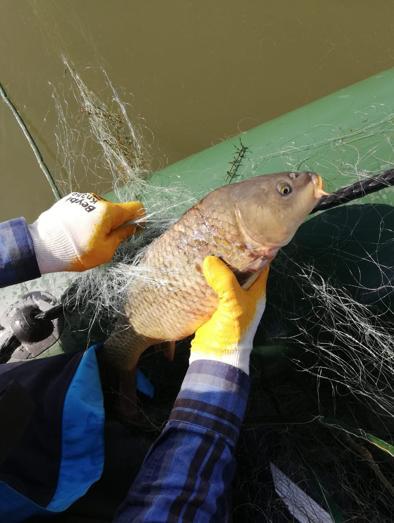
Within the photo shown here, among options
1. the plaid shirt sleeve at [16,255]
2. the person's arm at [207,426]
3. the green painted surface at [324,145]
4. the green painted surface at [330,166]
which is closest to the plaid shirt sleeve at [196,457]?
the person's arm at [207,426]

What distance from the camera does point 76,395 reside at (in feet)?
4.56

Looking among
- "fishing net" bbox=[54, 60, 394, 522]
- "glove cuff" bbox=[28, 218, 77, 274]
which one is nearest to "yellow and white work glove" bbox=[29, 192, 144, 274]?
"glove cuff" bbox=[28, 218, 77, 274]

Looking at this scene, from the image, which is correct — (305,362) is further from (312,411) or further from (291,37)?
(291,37)

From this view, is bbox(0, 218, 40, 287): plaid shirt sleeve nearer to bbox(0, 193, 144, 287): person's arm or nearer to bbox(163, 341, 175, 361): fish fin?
bbox(0, 193, 144, 287): person's arm

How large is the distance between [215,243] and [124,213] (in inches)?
17.2

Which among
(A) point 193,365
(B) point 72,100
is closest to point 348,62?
(B) point 72,100

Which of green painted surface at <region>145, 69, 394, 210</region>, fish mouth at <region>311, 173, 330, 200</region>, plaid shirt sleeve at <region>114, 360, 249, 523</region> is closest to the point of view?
plaid shirt sleeve at <region>114, 360, 249, 523</region>

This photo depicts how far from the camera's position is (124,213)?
1.69 metres

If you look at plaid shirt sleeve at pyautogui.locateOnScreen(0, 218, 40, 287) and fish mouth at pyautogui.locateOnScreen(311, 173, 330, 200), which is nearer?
fish mouth at pyautogui.locateOnScreen(311, 173, 330, 200)

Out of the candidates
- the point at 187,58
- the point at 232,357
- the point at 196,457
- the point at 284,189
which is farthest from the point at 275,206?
the point at 187,58

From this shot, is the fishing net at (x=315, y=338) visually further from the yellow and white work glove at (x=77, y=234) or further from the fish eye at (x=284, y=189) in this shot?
the fish eye at (x=284, y=189)

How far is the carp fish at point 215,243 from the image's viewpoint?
1366 mm

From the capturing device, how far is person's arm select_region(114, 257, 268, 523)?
1171 millimetres

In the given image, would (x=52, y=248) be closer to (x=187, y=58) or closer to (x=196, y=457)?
(x=196, y=457)
